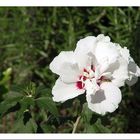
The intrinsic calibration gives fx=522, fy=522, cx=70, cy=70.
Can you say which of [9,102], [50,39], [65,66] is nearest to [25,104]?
[9,102]

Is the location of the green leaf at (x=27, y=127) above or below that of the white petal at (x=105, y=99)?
below

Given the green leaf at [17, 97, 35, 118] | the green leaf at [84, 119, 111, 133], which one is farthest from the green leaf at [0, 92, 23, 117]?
the green leaf at [84, 119, 111, 133]

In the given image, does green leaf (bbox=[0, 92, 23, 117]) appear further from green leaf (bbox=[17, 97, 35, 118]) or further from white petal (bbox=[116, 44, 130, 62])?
white petal (bbox=[116, 44, 130, 62])

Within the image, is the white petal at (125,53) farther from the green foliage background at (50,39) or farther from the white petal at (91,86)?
the green foliage background at (50,39)

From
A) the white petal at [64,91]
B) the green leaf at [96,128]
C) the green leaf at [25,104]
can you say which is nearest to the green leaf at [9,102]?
the green leaf at [25,104]

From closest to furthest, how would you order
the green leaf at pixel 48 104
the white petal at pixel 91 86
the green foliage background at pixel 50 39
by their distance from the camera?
the white petal at pixel 91 86
the green leaf at pixel 48 104
the green foliage background at pixel 50 39
